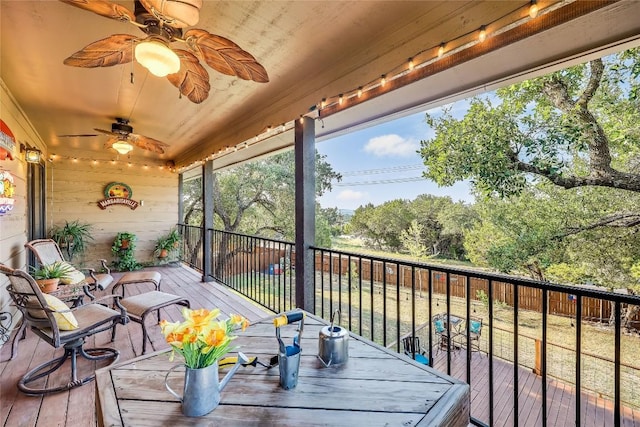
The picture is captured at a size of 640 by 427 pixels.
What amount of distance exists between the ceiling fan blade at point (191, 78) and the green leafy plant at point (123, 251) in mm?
5191

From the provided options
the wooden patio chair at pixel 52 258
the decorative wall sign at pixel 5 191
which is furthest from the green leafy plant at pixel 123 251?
the decorative wall sign at pixel 5 191

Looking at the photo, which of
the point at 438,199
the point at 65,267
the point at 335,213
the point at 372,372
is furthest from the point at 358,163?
the point at 372,372

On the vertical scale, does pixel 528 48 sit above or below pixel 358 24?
below

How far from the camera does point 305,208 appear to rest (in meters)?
2.77

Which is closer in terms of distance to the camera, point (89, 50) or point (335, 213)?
point (89, 50)

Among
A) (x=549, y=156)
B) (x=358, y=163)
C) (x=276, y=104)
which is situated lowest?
(x=549, y=156)

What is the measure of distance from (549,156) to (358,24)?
421cm

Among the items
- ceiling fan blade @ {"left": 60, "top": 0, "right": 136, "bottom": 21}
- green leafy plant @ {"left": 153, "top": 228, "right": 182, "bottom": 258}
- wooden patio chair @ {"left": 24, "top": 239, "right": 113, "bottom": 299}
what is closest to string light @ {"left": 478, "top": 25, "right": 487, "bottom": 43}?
ceiling fan blade @ {"left": 60, "top": 0, "right": 136, "bottom": 21}

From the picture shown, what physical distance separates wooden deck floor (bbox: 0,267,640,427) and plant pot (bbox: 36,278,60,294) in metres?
0.50

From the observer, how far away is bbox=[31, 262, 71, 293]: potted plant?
2.87 meters

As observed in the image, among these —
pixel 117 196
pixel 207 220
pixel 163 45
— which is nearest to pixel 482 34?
pixel 163 45

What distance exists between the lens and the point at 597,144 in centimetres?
433

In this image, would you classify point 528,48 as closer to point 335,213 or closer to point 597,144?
point 597,144

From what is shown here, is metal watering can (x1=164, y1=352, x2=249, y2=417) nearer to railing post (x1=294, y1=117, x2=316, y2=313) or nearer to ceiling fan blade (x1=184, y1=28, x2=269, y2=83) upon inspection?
ceiling fan blade (x1=184, y1=28, x2=269, y2=83)
